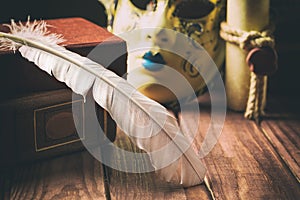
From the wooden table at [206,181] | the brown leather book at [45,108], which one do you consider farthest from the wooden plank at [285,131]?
the brown leather book at [45,108]

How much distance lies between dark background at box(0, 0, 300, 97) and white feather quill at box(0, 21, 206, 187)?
0.32 m

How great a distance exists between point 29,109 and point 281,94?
59 cm

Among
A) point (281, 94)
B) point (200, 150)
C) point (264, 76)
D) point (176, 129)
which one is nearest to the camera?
point (176, 129)

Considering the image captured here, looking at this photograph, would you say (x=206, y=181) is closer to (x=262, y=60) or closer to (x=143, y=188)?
(x=143, y=188)

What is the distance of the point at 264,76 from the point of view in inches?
40.8

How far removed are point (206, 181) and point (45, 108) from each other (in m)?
0.28

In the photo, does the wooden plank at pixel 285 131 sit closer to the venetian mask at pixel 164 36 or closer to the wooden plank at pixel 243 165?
the wooden plank at pixel 243 165

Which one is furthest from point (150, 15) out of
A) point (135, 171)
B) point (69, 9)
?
point (135, 171)

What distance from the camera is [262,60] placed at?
3.29ft

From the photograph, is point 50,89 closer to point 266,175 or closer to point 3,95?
point 3,95

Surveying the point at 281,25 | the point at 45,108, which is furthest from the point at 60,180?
the point at 281,25

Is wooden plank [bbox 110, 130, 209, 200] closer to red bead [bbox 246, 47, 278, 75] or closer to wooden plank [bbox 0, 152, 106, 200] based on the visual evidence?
wooden plank [bbox 0, 152, 106, 200]

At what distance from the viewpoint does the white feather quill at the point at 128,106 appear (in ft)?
2.50

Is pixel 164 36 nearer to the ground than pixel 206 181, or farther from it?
farther from it
